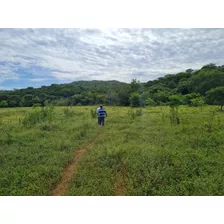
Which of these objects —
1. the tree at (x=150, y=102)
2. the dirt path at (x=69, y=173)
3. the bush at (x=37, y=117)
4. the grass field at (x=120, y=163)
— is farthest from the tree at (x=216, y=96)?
the bush at (x=37, y=117)

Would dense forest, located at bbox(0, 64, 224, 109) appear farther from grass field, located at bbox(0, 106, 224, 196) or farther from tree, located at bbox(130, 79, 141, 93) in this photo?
grass field, located at bbox(0, 106, 224, 196)

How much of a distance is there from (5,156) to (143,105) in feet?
45.2

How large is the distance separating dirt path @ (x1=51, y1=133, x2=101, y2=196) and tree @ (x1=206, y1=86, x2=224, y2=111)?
8742mm

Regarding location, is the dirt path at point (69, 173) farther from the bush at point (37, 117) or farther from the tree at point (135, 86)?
the tree at point (135, 86)

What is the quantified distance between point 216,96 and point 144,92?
8206mm

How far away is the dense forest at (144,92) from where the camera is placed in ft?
33.7

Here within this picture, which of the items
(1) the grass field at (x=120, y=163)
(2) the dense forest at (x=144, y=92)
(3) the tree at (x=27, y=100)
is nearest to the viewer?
(1) the grass field at (x=120, y=163)

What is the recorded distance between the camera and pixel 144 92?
17.3 metres

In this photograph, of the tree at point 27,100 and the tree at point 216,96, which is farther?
the tree at point 27,100

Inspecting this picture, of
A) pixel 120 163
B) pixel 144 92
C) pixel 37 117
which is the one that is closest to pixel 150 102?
pixel 144 92

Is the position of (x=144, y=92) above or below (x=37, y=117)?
above

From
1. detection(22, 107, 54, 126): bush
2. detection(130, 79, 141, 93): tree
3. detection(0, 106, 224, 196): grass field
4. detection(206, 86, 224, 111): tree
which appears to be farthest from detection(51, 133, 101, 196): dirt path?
detection(130, 79, 141, 93): tree

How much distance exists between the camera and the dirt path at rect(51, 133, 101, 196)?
305 centimetres

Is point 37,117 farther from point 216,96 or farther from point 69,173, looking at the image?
point 216,96
